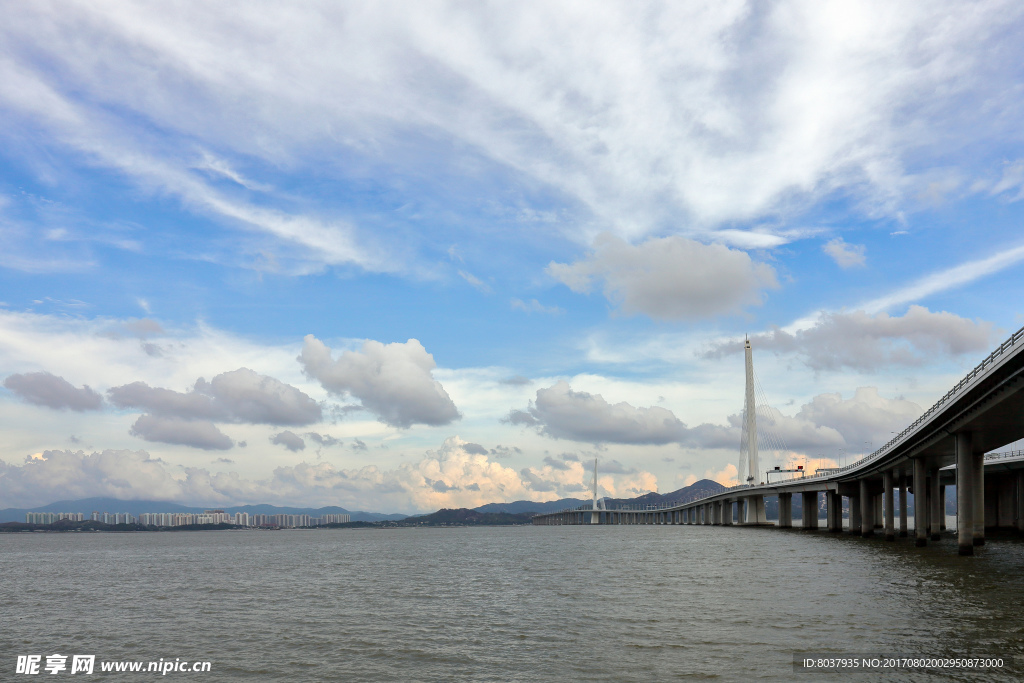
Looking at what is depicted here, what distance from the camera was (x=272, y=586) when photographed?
51000mm

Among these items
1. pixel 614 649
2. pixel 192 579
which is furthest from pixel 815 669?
pixel 192 579

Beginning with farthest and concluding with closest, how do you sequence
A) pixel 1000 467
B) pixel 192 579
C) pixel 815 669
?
pixel 1000 467 → pixel 192 579 → pixel 815 669

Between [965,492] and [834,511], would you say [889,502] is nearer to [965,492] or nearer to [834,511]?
[834,511]

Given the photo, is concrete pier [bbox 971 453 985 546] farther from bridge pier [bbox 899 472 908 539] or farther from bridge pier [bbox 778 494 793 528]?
bridge pier [bbox 778 494 793 528]

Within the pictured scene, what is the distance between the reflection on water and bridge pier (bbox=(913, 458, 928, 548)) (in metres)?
22.2

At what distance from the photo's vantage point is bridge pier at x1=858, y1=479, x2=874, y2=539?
369 feet

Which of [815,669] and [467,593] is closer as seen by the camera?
[815,669]

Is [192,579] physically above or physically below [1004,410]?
below

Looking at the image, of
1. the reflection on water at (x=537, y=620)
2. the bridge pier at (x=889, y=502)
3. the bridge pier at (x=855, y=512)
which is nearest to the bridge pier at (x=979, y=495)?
the reflection on water at (x=537, y=620)

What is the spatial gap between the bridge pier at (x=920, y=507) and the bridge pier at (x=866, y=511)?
98.4ft

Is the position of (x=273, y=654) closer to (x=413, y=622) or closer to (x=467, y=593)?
(x=413, y=622)

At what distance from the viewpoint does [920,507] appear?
81.9 m

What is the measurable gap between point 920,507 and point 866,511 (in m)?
35.9

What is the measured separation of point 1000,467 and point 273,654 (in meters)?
123
